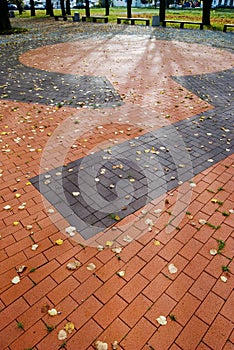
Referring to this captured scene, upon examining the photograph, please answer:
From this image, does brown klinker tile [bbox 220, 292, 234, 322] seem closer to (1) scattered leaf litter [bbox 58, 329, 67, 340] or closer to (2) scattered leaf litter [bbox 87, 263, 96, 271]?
(2) scattered leaf litter [bbox 87, 263, 96, 271]

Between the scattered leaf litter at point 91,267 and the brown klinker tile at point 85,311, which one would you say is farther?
the scattered leaf litter at point 91,267

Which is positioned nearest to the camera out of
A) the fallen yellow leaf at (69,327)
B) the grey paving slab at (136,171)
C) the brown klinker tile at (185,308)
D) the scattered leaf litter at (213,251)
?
the fallen yellow leaf at (69,327)

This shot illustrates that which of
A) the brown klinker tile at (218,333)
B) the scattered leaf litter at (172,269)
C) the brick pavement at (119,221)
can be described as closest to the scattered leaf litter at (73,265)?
the brick pavement at (119,221)

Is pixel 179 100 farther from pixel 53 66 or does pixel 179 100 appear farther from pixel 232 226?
pixel 53 66

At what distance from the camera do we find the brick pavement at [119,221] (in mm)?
2844

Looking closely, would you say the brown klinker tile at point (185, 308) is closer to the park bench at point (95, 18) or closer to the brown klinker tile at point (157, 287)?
the brown klinker tile at point (157, 287)

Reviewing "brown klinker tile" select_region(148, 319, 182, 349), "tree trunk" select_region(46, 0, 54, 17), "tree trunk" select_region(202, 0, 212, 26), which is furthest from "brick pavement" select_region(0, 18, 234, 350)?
"tree trunk" select_region(46, 0, 54, 17)

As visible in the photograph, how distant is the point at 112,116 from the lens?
7.32 metres

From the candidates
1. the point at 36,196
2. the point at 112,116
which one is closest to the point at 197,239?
the point at 36,196

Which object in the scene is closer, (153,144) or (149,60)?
(153,144)

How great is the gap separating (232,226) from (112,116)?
4.45 meters

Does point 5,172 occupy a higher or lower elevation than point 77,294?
higher

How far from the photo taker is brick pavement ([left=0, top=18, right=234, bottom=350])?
2.84m

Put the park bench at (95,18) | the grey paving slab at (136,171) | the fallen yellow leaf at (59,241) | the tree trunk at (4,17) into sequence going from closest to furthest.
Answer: the fallen yellow leaf at (59,241)
the grey paving slab at (136,171)
the tree trunk at (4,17)
the park bench at (95,18)
